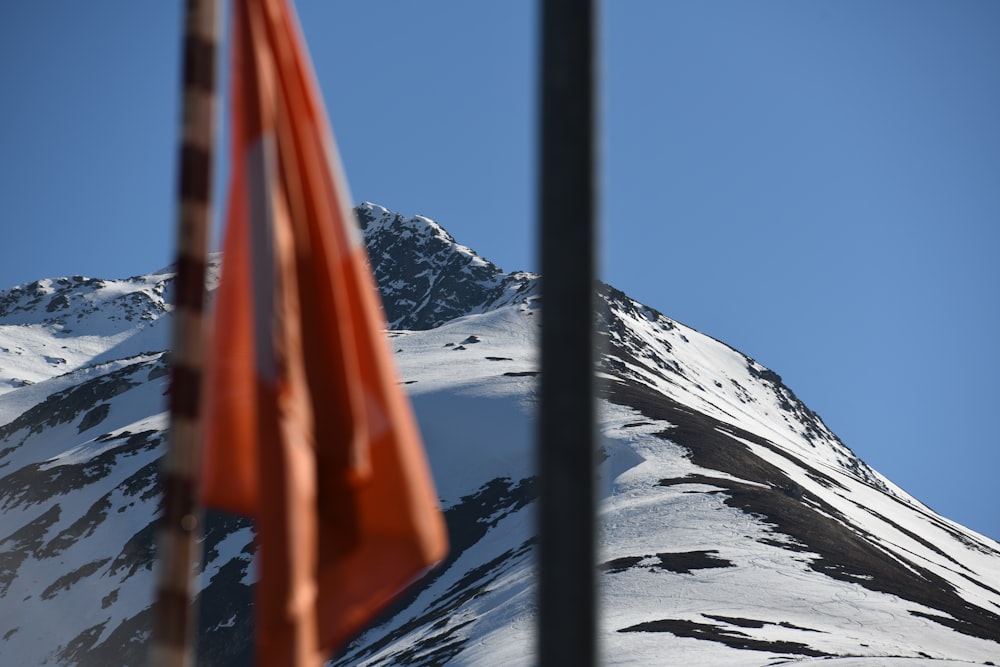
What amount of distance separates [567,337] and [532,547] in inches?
2932

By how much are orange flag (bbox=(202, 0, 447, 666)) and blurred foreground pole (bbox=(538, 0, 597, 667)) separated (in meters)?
2.03

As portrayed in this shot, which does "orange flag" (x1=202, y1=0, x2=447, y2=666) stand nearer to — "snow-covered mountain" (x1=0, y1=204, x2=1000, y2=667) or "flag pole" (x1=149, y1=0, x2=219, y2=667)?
"flag pole" (x1=149, y1=0, x2=219, y2=667)

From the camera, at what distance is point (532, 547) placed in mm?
77438

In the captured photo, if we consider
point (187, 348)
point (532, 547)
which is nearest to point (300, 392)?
point (187, 348)

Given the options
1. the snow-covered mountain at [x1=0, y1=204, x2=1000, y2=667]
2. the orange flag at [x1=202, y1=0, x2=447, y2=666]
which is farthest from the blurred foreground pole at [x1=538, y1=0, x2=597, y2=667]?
the snow-covered mountain at [x1=0, y1=204, x2=1000, y2=667]

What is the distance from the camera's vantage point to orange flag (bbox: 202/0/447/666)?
578cm

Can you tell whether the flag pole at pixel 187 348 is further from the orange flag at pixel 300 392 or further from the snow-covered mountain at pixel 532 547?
the snow-covered mountain at pixel 532 547

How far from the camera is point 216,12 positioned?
6145mm

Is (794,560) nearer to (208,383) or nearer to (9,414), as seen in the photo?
(208,383)

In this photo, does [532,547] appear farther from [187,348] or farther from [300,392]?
[187,348]

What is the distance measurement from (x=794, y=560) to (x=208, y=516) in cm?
5091

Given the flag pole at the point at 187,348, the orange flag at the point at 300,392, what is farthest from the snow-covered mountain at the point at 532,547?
A: the flag pole at the point at 187,348

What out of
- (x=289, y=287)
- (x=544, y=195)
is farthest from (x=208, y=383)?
(x=544, y=195)

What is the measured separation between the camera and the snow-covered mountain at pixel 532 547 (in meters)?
56.8
